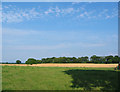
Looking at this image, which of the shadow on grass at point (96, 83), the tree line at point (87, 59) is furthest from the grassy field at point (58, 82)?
the tree line at point (87, 59)

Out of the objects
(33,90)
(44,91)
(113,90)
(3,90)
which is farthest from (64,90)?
(3,90)

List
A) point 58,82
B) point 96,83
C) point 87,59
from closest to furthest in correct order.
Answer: point 96,83 → point 58,82 → point 87,59

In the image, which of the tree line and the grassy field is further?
the tree line

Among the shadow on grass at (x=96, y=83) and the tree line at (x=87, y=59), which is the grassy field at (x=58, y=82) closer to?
the shadow on grass at (x=96, y=83)

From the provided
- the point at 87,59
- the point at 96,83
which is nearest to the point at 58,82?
the point at 96,83

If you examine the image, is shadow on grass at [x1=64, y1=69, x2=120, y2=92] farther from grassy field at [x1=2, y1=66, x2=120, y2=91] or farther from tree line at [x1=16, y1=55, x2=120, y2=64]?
tree line at [x1=16, y1=55, x2=120, y2=64]

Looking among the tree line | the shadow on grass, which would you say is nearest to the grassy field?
the shadow on grass

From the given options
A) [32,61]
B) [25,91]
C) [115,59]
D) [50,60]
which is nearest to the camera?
[25,91]

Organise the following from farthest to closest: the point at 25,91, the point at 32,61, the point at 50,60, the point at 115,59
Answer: the point at 50,60
the point at 115,59
the point at 32,61
the point at 25,91

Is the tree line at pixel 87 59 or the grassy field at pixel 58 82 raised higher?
the grassy field at pixel 58 82

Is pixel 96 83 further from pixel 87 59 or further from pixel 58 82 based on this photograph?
pixel 87 59

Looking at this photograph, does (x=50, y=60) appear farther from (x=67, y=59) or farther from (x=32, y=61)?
(x=32, y=61)

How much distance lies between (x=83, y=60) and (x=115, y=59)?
16439 mm

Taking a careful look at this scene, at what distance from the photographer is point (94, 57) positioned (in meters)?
60.9
